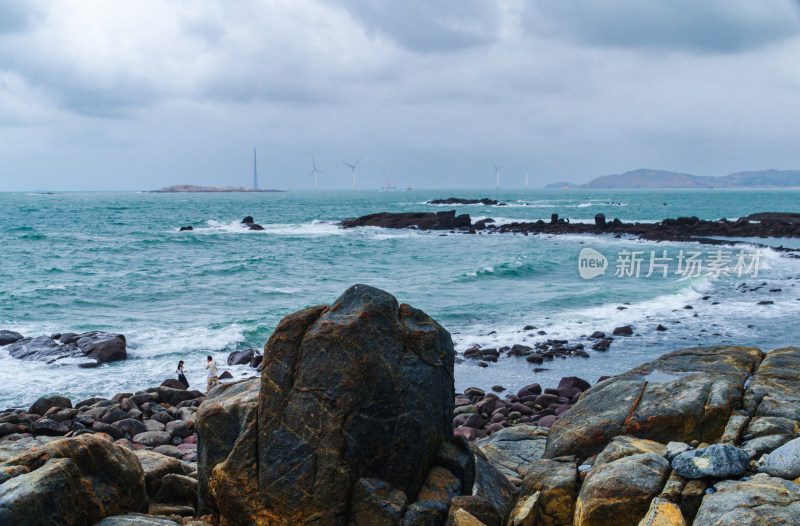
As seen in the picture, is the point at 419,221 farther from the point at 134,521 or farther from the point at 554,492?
the point at 134,521

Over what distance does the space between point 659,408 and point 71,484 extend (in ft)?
26.3

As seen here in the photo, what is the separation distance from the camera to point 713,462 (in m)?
6.69

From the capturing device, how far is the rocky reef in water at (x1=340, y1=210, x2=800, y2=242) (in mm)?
62312

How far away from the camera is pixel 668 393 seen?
31.2 feet

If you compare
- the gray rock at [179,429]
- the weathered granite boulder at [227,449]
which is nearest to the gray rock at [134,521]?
the weathered granite boulder at [227,449]

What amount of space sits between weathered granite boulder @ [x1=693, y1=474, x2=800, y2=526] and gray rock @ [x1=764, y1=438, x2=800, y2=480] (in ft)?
0.70

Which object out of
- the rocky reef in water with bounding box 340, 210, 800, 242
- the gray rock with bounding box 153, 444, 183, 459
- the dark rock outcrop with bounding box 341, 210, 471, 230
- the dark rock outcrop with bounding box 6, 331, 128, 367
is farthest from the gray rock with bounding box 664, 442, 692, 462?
the dark rock outcrop with bounding box 341, 210, 471, 230

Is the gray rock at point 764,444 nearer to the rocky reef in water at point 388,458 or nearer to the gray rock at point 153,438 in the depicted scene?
the rocky reef in water at point 388,458

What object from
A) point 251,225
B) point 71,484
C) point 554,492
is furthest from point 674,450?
point 251,225

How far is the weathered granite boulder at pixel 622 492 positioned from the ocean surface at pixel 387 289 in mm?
11982

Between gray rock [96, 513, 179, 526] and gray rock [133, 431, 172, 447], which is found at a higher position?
gray rock [96, 513, 179, 526]

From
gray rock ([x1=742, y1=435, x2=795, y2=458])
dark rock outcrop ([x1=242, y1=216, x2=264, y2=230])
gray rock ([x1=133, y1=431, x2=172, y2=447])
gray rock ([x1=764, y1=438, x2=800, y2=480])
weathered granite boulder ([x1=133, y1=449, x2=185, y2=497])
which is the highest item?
gray rock ([x1=764, y1=438, x2=800, y2=480])

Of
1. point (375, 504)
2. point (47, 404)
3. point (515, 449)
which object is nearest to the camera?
point (375, 504)

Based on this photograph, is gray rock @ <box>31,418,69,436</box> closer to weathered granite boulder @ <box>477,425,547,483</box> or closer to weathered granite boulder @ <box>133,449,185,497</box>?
weathered granite boulder @ <box>133,449,185,497</box>
